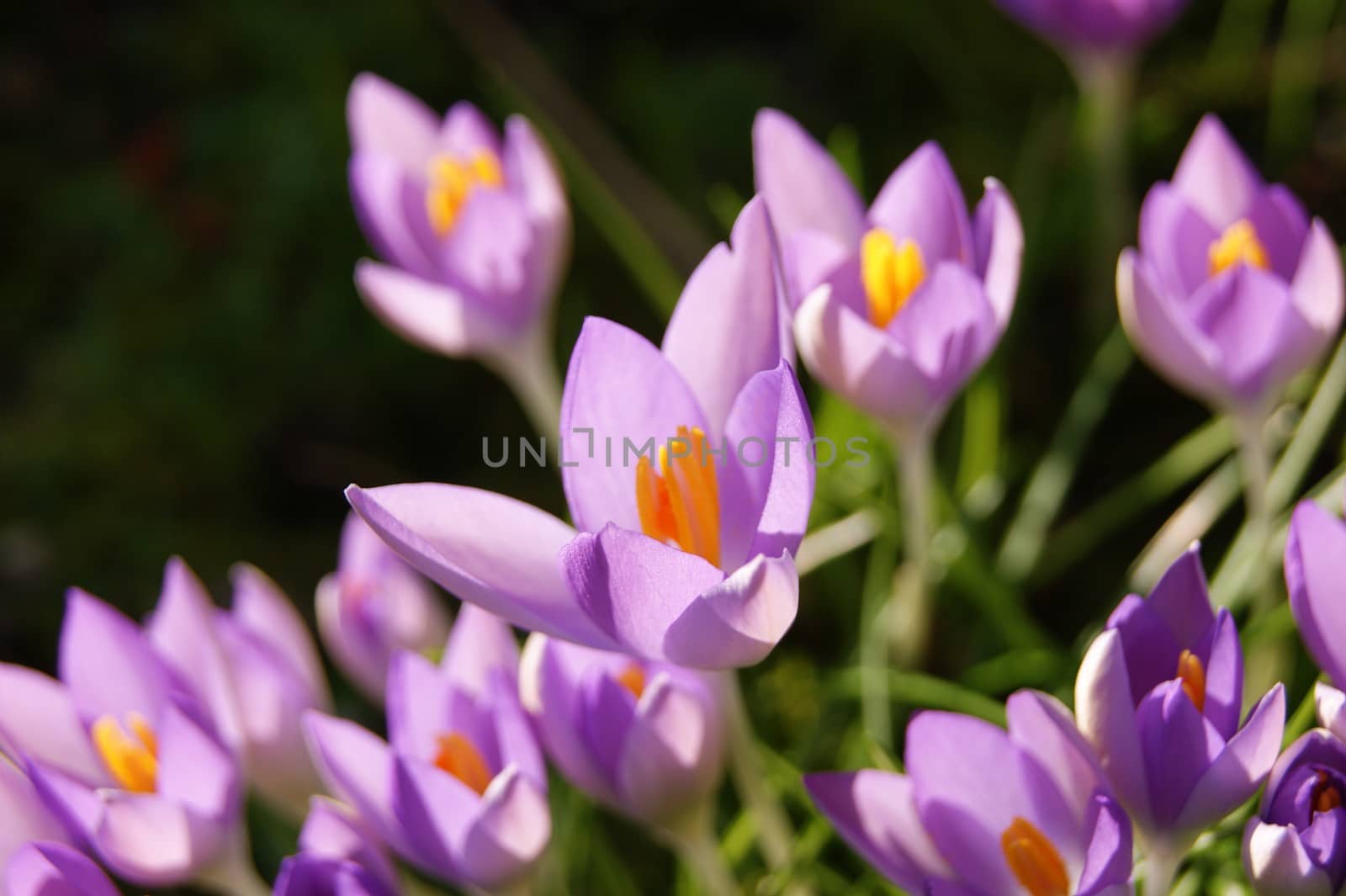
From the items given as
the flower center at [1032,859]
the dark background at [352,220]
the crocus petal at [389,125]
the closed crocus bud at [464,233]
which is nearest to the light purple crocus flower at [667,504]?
the flower center at [1032,859]

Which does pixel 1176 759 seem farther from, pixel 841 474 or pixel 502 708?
pixel 841 474

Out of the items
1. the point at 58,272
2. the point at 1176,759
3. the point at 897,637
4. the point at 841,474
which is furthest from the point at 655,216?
the point at 1176,759

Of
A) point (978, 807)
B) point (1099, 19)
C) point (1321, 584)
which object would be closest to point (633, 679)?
point (978, 807)

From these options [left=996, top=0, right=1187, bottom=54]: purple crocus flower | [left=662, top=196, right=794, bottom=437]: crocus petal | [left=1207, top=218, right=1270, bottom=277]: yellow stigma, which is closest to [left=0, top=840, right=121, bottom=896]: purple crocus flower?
[left=662, top=196, right=794, bottom=437]: crocus petal

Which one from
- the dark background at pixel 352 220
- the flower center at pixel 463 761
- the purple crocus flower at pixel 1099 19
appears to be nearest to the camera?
the flower center at pixel 463 761

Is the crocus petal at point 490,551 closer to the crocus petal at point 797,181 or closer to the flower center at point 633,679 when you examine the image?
the flower center at point 633,679

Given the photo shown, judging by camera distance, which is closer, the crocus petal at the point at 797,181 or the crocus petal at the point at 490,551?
the crocus petal at the point at 490,551
